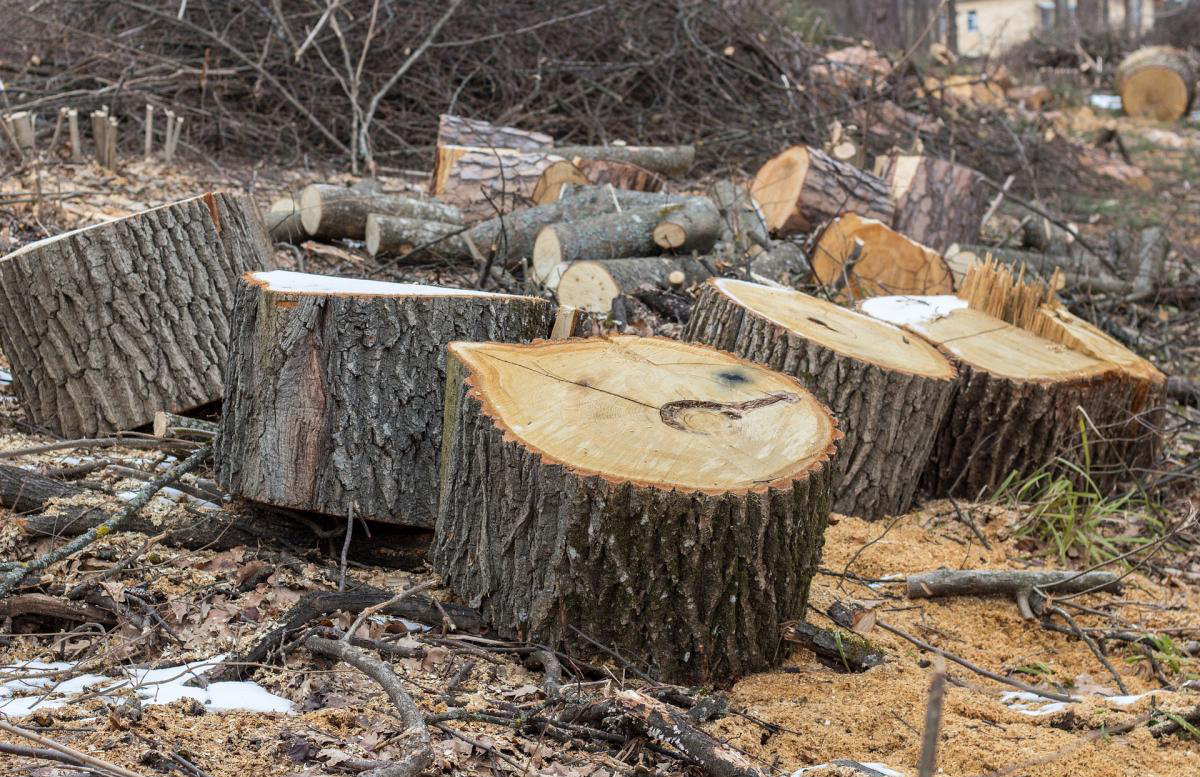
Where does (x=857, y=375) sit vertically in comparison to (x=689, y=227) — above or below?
below

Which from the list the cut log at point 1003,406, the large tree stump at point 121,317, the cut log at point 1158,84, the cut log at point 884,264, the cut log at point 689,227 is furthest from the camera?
the cut log at point 1158,84

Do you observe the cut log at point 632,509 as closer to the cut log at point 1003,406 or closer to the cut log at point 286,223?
the cut log at point 1003,406

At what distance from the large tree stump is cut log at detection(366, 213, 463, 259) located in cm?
204

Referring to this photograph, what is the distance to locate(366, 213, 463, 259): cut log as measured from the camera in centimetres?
611

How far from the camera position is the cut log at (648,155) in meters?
8.36

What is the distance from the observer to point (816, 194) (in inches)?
285

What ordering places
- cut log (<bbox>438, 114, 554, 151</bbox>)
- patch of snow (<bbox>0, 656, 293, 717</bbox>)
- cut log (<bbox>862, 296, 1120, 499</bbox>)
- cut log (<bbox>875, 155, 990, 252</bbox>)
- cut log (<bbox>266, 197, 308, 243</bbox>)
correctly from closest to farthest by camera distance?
patch of snow (<bbox>0, 656, 293, 717</bbox>)
cut log (<bbox>862, 296, 1120, 499</bbox>)
cut log (<bbox>266, 197, 308, 243</bbox>)
cut log (<bbox>875, 155, 990, 252</bbox>)
cut log (<bbox>438, 114, 554, 151</bbox>)

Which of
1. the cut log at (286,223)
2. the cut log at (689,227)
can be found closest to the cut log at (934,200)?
the cut log at (689,227)

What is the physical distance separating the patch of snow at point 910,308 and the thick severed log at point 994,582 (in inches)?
51.1

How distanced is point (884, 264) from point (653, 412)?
3.91 meters

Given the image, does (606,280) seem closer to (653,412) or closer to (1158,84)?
(653,412)

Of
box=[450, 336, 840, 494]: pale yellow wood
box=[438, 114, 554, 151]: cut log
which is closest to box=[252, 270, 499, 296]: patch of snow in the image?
box=[450, 336, 840, 494]: pale yellow wood

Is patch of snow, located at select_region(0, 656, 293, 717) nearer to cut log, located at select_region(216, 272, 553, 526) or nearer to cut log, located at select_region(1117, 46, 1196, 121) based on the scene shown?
cut log, located at select_region(216, 272, 553, 526)

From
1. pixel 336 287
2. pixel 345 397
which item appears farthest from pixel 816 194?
pixel 345 397
